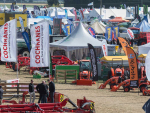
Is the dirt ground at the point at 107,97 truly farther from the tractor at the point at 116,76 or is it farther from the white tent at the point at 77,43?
the white tent at the point at 77,43

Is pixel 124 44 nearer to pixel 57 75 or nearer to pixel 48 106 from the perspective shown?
pixel 57 75

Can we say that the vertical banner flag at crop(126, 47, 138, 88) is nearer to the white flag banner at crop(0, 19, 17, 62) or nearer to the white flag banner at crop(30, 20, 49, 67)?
the white flag banner at crop(30, 20, 49, 67)

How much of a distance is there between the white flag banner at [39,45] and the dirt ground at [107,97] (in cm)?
193

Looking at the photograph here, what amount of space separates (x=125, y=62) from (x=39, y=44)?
7.21 meters

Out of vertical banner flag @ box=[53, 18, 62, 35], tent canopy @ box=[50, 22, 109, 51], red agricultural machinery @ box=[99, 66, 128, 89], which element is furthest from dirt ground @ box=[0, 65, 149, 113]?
vertical banner flag @ box=[53, 18, 62, 35]

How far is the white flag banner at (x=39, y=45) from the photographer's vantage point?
59.4 feet

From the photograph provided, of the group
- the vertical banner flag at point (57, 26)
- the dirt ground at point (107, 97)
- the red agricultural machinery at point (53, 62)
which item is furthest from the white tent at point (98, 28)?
the dirt ground at point (107, 97)

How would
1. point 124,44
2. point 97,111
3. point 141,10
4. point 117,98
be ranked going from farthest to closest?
point 141,10, point 124,44, point 117,98, point 97,111

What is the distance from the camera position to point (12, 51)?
18.8 meters

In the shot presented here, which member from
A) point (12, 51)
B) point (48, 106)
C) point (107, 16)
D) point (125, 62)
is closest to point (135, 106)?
point (48, 106)

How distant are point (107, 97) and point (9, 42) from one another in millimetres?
5813

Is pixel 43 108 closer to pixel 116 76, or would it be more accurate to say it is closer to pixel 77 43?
pixel 116 76

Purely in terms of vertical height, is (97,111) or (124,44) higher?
(124,44)

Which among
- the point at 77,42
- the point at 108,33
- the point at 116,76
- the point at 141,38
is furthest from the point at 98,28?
the point at 116,76
